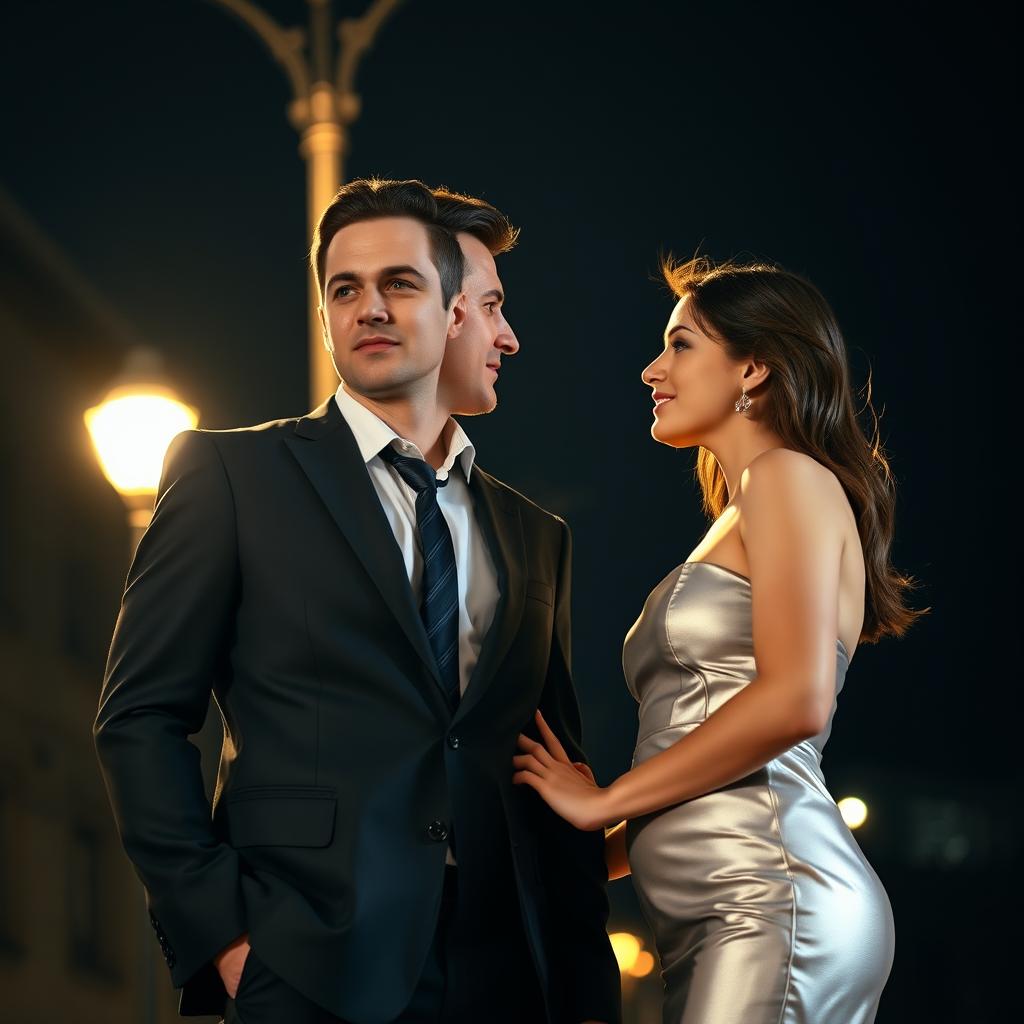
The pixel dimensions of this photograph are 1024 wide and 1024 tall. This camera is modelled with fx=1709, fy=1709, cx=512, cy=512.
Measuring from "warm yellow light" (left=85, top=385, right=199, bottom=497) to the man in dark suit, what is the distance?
3.40 m

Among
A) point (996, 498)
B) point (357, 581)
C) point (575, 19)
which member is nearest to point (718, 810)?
point (357, 581)

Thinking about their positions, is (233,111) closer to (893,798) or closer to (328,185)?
(893,798)

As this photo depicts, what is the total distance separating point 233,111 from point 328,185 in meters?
23.3

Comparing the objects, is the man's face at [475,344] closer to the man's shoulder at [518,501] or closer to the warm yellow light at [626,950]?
the man's shoulder at [518,501]

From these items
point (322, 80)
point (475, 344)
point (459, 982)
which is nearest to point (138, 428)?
point (322, 80)

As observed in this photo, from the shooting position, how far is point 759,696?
3564 mm

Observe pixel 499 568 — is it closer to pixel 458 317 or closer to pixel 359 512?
pixel 359 512

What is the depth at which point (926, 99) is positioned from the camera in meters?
27.9

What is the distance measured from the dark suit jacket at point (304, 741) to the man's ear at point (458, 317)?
54cm

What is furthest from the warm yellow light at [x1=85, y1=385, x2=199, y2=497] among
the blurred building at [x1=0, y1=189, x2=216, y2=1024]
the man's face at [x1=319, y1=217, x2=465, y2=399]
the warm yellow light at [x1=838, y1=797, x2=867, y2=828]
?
the blurred building at [x1=0, y1=189, x2=216, y2=1024]

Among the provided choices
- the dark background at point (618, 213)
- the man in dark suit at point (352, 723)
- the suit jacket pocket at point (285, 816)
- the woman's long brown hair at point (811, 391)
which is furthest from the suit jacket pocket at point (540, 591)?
the dark background at point (618, 213)

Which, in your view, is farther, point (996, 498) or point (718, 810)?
point (996, 498)

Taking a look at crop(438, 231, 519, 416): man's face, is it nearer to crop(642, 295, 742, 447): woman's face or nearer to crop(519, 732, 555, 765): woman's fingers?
crop(642, 295, 742, 447): woman's face

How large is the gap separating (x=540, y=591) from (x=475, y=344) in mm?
685
